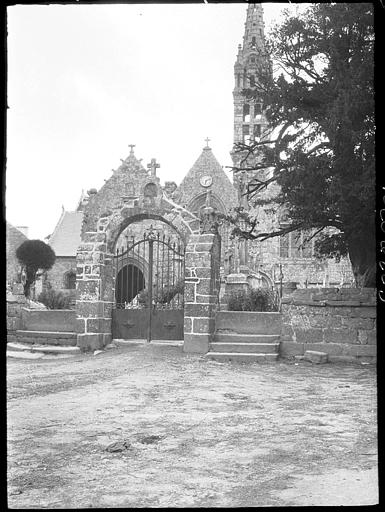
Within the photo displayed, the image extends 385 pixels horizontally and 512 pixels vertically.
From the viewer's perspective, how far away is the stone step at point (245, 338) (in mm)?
11961

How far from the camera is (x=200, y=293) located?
12242 millimetres

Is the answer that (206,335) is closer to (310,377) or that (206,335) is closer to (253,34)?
(310,377)

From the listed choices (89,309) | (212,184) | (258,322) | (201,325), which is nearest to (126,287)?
(89,309)

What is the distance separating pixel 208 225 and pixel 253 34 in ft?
86.2

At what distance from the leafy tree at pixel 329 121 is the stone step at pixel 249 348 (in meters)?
2.51

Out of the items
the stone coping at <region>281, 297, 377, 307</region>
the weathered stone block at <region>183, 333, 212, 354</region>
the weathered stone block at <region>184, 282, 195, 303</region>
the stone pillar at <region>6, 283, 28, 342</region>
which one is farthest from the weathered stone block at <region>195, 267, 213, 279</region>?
the stone pillar at <region>6, 283, 28, 342</region>

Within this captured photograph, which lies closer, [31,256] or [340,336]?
[340,336]

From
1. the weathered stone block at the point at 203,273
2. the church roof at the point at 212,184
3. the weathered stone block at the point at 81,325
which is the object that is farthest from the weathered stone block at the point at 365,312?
the church roof at the point at 212,184

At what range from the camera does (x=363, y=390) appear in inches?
324

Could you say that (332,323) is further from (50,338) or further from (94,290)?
(50,338)

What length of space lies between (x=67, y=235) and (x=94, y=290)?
2471 cm

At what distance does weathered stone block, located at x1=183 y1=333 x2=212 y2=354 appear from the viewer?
11891mm

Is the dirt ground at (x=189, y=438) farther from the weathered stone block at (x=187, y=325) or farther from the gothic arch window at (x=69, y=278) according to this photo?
the gothic arch window at (x=69, y=278)

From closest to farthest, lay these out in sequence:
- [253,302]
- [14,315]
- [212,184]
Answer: [14,315], [253,302], [212,184]
